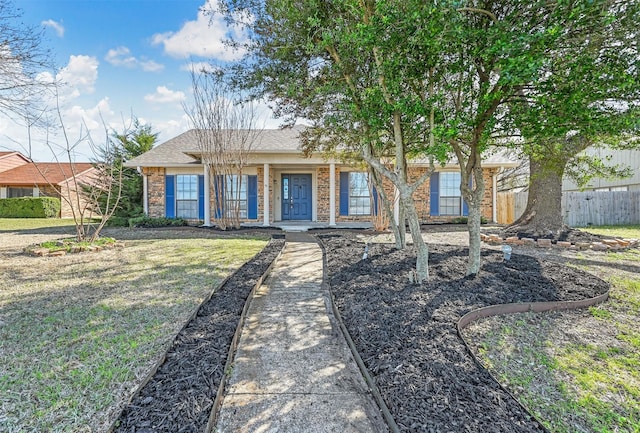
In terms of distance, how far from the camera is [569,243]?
804 cm

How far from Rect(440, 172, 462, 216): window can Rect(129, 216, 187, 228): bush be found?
10.8 meters

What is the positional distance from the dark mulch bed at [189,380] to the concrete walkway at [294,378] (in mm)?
134

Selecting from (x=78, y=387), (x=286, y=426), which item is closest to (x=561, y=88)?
(x=286, y=426)

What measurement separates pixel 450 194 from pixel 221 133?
9.53 metres

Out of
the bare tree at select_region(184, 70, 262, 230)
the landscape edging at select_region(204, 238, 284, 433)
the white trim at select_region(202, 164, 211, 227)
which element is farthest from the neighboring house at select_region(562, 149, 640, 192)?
the landscape edging at select_region(204, 238, 284, 433)

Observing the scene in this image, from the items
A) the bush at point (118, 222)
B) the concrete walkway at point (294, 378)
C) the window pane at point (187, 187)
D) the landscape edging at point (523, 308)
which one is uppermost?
the window pane at point (187, 187)

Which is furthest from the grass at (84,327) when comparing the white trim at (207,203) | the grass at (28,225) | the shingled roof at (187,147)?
the grass at (28,225)

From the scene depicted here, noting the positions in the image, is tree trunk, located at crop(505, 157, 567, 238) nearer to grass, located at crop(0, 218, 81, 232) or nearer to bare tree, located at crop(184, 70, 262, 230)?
bare tree, located at crop(184, 70, 262, 230)

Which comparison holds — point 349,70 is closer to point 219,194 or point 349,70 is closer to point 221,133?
point 221,133

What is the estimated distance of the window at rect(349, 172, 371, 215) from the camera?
46.4ft

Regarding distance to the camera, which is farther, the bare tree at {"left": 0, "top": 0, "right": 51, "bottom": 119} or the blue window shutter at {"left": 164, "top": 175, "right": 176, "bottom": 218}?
the blue window shutter at {"left": 164, "top": 175, "right": 176, "bottom": 218}

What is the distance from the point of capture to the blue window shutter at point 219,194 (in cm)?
1199

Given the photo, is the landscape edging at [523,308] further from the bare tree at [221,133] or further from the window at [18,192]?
the window at [18,192]

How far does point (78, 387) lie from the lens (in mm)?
2248
